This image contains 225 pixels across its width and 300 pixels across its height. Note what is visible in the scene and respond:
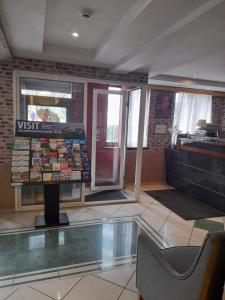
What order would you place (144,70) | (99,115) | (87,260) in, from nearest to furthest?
(87,260), (144,70), (99,115)

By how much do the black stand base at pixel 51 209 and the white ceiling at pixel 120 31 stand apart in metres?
1.93

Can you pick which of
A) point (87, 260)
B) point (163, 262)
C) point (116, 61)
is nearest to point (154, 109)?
point (116, 61)

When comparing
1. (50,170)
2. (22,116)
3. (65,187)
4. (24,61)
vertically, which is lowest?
(65,187)

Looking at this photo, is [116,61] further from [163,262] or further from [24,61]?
[163,262]

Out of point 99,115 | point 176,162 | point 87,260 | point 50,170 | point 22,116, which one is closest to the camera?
point 87,260

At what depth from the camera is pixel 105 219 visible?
3.50 m

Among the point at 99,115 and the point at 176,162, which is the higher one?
the point at 99,115

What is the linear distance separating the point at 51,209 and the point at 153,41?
2582mm

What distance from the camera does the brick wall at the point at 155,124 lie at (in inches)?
216

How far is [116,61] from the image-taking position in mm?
3359

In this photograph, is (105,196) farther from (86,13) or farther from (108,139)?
(86,13)

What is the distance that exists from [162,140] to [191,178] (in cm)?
131

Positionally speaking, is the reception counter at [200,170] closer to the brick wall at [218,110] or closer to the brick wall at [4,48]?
the brick wall at [218,110]

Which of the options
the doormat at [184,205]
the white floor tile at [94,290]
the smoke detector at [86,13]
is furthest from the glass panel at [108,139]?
the white floor tile at [94,290]
